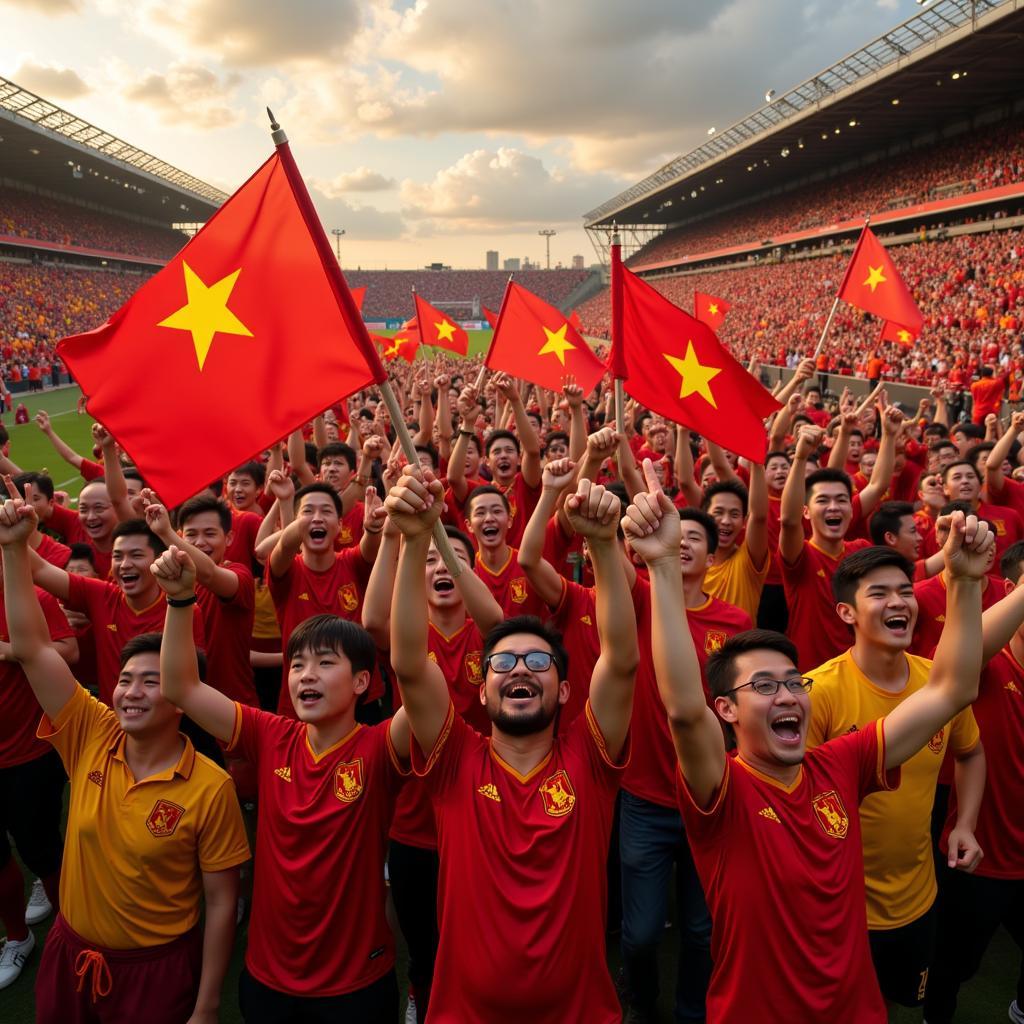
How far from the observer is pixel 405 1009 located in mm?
3197

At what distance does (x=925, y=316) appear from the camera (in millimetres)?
22812

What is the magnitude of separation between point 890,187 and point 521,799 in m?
36.3

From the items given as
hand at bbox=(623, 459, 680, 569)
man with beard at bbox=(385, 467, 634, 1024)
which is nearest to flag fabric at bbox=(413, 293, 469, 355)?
man with beard at bbox=(385, 467, 634, 1024)

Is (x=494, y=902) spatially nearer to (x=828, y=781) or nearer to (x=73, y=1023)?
(x=828, y=781)

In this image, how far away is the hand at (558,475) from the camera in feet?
10.2

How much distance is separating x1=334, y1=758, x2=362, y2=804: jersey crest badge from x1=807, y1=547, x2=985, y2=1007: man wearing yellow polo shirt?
5.24 ft

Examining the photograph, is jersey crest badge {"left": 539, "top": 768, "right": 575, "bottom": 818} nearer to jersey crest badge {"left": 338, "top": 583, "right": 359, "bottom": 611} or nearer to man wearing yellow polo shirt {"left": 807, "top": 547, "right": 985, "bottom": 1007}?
man wearing yellow polo shirt {"left": 807, "top": 547, "right": 985, "bottom": 1007}

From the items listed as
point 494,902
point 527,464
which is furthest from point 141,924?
point 527,464

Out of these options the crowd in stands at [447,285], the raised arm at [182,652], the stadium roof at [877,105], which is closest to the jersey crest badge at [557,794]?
the raised arm at [182,652]

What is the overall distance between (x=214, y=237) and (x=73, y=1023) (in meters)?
2.62

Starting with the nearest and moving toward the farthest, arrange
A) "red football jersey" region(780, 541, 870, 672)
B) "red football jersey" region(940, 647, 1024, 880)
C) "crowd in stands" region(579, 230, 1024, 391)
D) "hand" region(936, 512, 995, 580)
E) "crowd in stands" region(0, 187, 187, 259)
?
A: "hand" region(936, 512, 995, 580) → "red football jersey" region(940, 647, 1024, 880) → "red football jersey" region(780, 541, 870, 672) → "crowd in stands" region(579, 230, 1024, 391) → "crowd in stands" region(0, 187, 187, 259)

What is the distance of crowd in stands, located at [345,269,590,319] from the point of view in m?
81.9

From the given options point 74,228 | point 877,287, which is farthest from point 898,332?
point 74,228

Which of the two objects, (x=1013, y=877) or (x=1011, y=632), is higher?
(x=1011, y=632)
